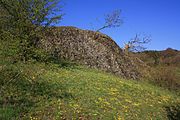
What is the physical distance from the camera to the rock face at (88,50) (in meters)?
28.3

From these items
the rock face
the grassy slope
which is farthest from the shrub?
the grassy slope

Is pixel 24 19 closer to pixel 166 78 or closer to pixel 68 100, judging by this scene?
pixel 68 100

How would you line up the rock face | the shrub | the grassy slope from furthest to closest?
the rock face, the shrub, the grassy slope

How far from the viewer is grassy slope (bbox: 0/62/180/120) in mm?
11531

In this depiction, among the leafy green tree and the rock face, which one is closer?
the leafy green tree

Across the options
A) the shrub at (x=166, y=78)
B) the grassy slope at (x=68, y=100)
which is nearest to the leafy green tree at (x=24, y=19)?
the grassy slope at (x=68, y=100)

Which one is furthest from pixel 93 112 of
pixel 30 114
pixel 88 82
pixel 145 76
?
pixel 145 76

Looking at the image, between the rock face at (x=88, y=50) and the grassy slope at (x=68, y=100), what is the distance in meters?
9.65

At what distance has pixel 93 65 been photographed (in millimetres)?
28203

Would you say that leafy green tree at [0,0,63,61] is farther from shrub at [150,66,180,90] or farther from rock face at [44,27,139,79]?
shrub at [150,66,180,90]

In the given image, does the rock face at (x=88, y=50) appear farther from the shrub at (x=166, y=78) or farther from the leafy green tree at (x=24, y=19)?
the leafy green tree at (x=24, y=19)

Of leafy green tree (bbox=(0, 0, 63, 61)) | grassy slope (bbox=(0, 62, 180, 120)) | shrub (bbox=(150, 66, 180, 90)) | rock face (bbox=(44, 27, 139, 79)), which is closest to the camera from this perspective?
grassy slope (bbox=(0, 62, 180, 120))

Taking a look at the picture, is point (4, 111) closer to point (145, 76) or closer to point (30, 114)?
point (30, 114)

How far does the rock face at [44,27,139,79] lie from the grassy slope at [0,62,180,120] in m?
9.65
